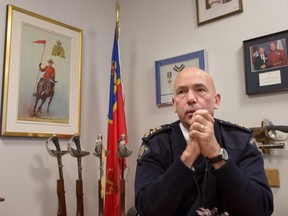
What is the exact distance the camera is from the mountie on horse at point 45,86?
2.06 m

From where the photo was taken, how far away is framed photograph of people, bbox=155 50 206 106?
215 cm

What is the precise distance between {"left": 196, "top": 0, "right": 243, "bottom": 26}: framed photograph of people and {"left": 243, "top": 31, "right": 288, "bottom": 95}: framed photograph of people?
265 mm

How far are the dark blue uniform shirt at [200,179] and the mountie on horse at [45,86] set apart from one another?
1150mm

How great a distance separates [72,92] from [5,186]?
0.80m

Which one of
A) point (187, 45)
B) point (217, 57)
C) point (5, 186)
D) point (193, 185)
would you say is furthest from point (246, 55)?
point (5, 186)

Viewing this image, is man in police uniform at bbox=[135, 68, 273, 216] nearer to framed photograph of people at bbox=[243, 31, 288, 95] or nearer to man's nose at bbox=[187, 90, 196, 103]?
man's nose at bbox=[187, 90, 196, 103]

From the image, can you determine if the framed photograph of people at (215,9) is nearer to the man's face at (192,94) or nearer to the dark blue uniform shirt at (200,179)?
the man's face at (192,94)

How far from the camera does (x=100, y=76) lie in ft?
8.32

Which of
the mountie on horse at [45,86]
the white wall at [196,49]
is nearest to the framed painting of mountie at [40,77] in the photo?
the mountie on horse at [45,86]

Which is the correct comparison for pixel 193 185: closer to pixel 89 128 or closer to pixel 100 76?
pixel 89 128

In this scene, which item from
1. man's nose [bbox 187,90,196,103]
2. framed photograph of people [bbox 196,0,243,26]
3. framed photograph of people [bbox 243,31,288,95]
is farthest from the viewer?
framed photograph of people [bbox 196,0,243,26]

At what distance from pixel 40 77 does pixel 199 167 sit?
4.71 feet

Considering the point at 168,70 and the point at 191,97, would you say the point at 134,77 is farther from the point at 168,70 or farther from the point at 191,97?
the point at 191,97

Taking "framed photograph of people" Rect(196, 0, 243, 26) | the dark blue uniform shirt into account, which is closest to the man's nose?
the dark blue uniform shirt
